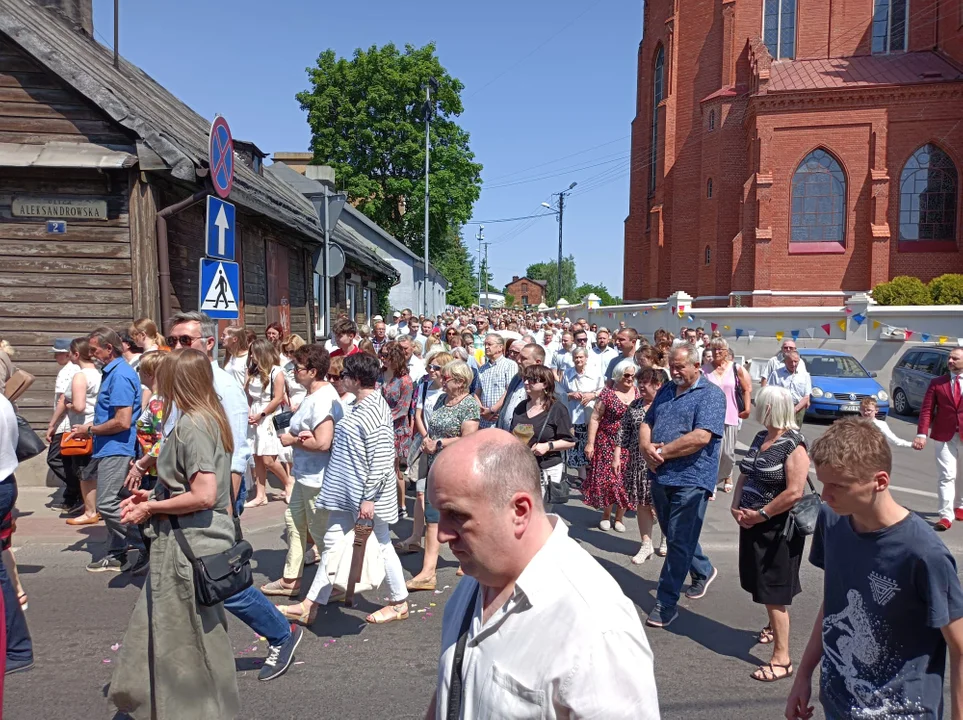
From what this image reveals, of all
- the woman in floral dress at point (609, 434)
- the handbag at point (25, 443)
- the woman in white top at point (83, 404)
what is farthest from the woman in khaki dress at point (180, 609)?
the woman in floral dress at point (609, 434)

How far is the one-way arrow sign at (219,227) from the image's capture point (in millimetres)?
6832

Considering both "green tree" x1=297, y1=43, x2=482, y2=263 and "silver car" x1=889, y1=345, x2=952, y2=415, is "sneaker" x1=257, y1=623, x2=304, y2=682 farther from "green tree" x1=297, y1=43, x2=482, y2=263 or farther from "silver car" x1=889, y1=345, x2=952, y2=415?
"green tree" x1=297, y1=43, x2=482, y2=263

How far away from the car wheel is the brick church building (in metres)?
13.2

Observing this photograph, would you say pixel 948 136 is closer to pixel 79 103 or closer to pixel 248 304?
pixel 248 304

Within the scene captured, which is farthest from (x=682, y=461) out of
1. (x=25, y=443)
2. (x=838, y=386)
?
(x=838, y=386)

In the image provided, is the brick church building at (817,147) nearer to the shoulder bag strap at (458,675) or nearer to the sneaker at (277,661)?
the sneaker at (277,661)

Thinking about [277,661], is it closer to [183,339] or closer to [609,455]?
[183,339]

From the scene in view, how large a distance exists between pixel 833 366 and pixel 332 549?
13799 mm

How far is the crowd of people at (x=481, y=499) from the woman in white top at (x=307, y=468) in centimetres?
2

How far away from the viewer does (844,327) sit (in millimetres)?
22141

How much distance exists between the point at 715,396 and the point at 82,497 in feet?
21.2

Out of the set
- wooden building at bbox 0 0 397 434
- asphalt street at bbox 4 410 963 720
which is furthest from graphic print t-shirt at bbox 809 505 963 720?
wooden building at bbox 0 0 397 434

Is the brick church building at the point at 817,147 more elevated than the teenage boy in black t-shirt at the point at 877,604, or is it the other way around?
the brick church building at the point at 817,147

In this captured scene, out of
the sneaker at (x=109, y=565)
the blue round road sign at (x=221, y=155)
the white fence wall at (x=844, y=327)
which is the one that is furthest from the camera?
Answer: the white fence wall at (x=844, y=327)
